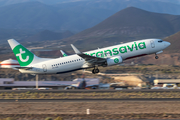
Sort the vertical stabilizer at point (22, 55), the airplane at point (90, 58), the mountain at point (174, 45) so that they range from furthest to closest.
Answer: the mountain at point (174, 45)
the vertical stabilizer at point (22, 55)
the airplane at point (90, 58)

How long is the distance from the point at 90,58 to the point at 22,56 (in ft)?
49.8

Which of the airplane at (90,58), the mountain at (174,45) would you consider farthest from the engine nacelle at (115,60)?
the mountain at (174,45)

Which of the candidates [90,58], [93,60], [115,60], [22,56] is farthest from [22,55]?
[115,60]

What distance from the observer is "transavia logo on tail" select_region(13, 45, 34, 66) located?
56406 mm

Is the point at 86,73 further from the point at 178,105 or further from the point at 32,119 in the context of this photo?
the point at 32,119

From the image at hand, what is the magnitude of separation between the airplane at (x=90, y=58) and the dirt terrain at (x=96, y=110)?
1410 cm

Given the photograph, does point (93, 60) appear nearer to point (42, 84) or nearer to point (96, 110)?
point (96, 110)

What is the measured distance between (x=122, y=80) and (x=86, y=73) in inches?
964

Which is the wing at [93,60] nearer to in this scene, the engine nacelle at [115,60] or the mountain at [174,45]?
the engine nacelle at [115,60]

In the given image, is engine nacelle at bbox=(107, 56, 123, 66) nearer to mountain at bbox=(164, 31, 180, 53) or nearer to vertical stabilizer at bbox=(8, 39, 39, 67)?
vertical stabilizer at bbox=(8, 39, 39, 67)

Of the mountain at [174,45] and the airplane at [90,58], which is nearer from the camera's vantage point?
the airplane at [90,58]

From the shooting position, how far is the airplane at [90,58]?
52.6 metres

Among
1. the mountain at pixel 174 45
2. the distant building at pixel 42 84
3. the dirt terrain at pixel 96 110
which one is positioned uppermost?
the mountain at pixel 174 45

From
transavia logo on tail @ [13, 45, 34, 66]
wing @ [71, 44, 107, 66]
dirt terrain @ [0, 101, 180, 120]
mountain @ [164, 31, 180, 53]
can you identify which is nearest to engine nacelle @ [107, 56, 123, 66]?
wing @ [71, 44, 107, 66]
